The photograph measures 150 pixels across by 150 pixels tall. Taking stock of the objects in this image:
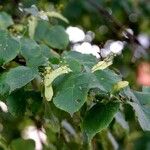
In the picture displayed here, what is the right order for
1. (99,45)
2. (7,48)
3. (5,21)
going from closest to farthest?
(7,48) → (99,45) → (5,21)

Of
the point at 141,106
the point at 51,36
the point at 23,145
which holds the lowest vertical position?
the point at 23,145

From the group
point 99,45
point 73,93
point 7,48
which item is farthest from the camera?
point 99,45

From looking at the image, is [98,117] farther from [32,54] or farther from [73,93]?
[32,54]

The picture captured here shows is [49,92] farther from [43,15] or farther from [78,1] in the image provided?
[78,1]

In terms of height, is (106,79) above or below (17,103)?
above

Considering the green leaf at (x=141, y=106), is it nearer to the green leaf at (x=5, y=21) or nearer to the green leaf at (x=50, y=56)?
the green leaf at (x=50, y=56)

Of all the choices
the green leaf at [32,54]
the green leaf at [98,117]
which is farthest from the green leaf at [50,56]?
the green leaf at [98,117]

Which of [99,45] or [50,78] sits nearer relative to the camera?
[50,78]

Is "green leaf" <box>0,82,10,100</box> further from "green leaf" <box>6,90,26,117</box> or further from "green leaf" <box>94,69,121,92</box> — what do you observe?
"green leaf" <box>94,69,121,92</box>

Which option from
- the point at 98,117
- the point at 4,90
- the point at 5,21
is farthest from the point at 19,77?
the point at 5,21
